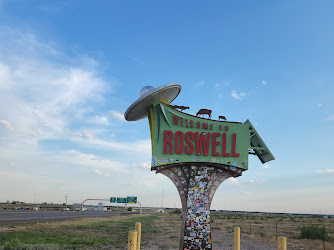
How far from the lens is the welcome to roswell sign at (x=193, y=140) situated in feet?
45.7

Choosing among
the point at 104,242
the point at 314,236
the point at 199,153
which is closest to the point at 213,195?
the point at 199,153

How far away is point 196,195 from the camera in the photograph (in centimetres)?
1383

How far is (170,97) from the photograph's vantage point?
15781 mm

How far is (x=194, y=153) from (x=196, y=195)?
2077 millimetres

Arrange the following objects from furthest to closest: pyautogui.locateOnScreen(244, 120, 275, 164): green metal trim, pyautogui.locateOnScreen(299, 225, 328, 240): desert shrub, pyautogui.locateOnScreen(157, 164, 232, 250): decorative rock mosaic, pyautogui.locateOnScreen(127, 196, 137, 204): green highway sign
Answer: pyautogui.locateOnScreen(127, 196, 137, 204): green highway sign < pyautogui.locateOnScreen(299, 225, 328, 240): desert shrub < pyautogui.locateOnScreen(244, 120, 275, 164): green metal trim < pyautogui.locateOnScreen(157, 164, 232, 250): decorative rock mosaic

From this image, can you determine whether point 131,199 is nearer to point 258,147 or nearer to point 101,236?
point 101,236

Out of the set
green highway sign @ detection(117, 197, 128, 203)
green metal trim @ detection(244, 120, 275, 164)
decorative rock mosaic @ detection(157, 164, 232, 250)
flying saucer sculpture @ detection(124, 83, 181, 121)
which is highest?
flying saucer sculpture @ detection(124, 83, 181, 121)

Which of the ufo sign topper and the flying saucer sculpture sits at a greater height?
the flying saucer sculpture

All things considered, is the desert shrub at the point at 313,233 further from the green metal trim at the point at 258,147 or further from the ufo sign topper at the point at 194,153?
the ufo sign topper at the point at 194,153

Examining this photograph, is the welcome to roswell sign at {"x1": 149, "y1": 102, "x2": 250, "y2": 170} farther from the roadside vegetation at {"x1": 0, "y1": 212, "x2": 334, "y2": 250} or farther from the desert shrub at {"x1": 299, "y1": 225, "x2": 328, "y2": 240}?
the desert shrub at {"x1": 299, "y1": 225, "x2": 328, "y2": 240}

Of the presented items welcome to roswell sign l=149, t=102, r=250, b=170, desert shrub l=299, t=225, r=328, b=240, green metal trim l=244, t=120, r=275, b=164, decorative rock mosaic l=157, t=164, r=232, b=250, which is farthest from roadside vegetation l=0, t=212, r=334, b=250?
green metal trim l=244, t=120, r=275, b=164

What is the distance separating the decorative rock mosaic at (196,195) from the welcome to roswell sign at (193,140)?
550mm

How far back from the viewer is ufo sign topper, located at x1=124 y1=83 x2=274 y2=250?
1360 centimetres

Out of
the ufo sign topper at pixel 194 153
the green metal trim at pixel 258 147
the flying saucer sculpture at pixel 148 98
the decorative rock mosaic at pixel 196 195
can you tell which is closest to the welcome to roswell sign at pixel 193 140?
the ufo sign topper at pixel 194 153
